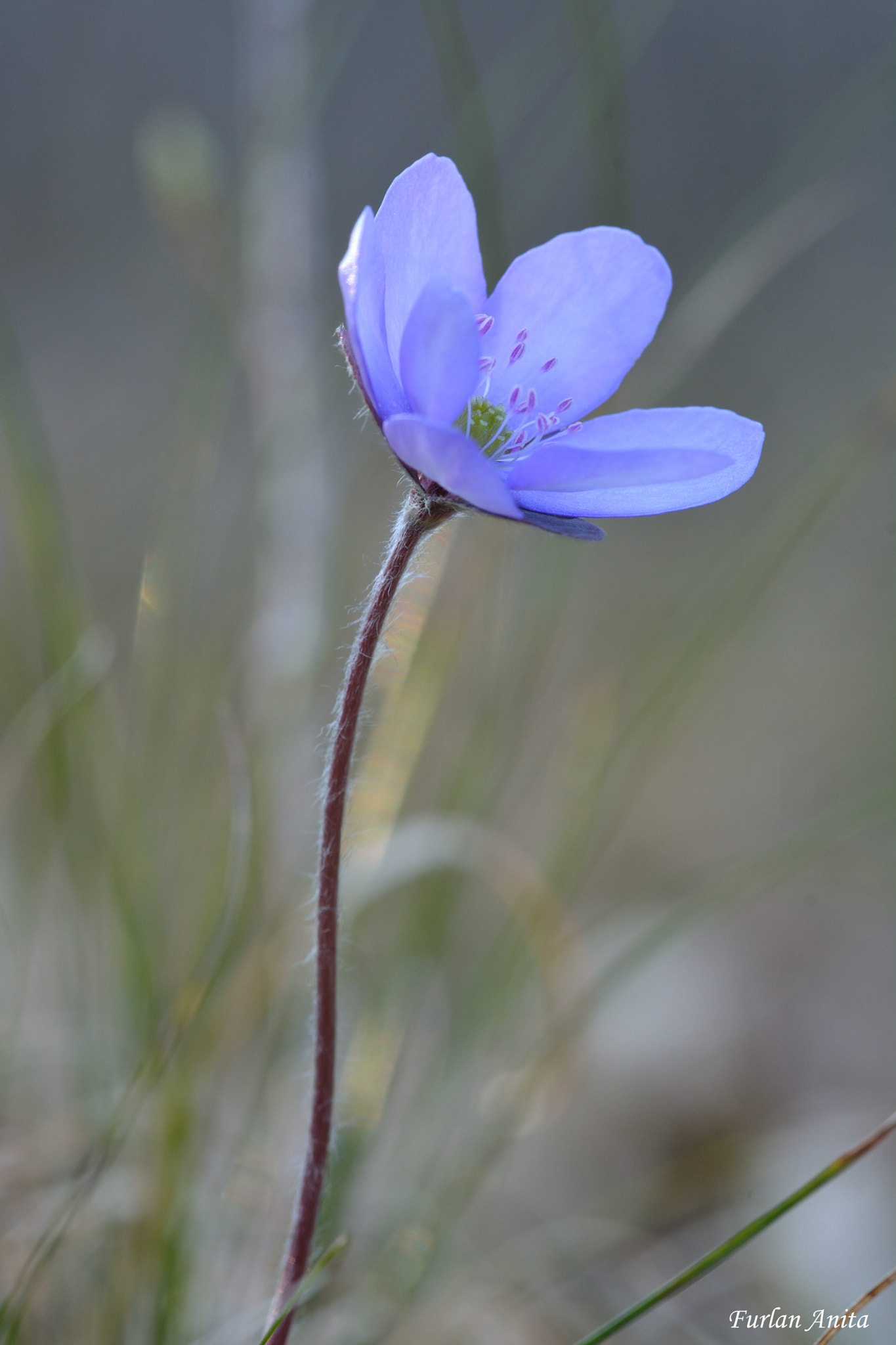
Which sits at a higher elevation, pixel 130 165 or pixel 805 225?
pixel 130 165

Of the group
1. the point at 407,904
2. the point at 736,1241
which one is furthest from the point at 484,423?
the point at 407,904

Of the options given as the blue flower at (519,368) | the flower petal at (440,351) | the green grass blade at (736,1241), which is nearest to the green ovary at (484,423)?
the blue flower at (519,368)

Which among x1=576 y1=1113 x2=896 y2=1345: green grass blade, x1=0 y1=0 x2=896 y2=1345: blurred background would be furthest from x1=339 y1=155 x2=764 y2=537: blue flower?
x1=576 y1=1113 x2=896 y2=1345: green grass blade

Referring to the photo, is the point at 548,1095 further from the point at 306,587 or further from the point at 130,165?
the point at 130,165

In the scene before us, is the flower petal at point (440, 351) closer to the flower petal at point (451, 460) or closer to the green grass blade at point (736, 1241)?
the flower petal at point (451, 460)

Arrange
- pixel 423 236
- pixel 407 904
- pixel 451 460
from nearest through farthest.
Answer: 1. pixel 451 460
2. pixel 423 236
3. pixel 407 904

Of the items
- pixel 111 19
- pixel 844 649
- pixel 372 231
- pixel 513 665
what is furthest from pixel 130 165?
pixel 372 231

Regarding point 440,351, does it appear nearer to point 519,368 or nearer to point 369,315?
point 369,315

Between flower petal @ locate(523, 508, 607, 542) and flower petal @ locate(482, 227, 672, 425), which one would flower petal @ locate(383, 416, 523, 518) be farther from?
flower petal @ locate(482, 227, 672, 425)
